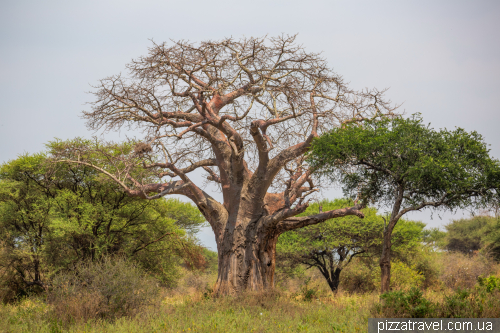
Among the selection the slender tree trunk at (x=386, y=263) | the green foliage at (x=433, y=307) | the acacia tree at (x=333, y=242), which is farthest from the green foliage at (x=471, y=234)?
the green foliage at (x=433, y=307)

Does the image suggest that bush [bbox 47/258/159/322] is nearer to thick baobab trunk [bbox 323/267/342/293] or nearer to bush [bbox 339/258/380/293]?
thick baobab trunk [bbox 323/267/342/293]

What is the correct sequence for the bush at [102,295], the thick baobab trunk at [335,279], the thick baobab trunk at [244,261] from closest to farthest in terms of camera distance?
1. the bush at [102,295]
2. the thick baobab trunk at [244,261]
3. the thick baobab trunk at [335,279]

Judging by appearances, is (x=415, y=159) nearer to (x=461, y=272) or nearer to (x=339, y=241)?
(x=339, y=241)

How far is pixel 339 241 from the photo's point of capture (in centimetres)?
1997

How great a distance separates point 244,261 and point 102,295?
483 centimetres

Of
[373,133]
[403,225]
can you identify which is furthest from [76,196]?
[403,225]

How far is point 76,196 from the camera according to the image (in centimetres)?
1584

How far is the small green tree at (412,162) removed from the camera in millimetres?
10906

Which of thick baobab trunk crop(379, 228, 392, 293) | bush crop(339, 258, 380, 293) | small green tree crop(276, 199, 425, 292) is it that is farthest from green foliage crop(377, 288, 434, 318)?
bush crop(339, 258, 380, 293)

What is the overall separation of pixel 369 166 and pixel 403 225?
10687 mm

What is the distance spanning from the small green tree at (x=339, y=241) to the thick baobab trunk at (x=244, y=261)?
6.86m

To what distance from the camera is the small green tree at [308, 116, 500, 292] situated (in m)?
10.9

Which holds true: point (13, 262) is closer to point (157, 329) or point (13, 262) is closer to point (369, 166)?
point (157, 329)

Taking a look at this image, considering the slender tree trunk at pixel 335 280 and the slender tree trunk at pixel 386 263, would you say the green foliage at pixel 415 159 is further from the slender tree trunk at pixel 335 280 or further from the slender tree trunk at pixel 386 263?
the slender tree trunk at pixel 335 280
